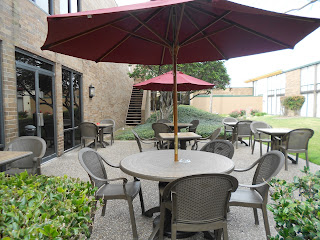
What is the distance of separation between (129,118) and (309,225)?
14479 mm

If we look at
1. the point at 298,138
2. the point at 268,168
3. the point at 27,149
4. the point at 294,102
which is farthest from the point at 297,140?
the point at 294,102

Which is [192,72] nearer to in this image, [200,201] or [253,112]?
[200,201]

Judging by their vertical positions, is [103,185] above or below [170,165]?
below

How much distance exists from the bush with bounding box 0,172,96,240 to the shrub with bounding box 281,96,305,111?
23.4 meters

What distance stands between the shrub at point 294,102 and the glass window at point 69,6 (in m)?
20.3

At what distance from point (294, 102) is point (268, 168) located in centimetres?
2165

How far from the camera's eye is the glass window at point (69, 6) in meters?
6.71

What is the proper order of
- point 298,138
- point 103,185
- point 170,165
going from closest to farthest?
point 170,165 → point 103,185 → point 298,138

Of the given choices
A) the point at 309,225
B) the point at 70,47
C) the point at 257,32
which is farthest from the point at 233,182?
the point at 70,47

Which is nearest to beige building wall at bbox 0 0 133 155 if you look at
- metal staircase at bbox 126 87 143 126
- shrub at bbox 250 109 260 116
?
metal staircase at bbox 126 87 143 126

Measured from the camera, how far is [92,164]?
262 centimetres

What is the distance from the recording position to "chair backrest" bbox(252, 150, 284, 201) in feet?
7.44

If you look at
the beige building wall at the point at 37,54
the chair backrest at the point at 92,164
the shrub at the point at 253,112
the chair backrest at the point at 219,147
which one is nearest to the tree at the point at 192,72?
the beige building wall at the point at 37,54

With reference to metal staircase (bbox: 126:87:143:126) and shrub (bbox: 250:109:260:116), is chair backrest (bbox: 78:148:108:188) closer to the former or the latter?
metal staircase (bbox: 126:87:143:126)
